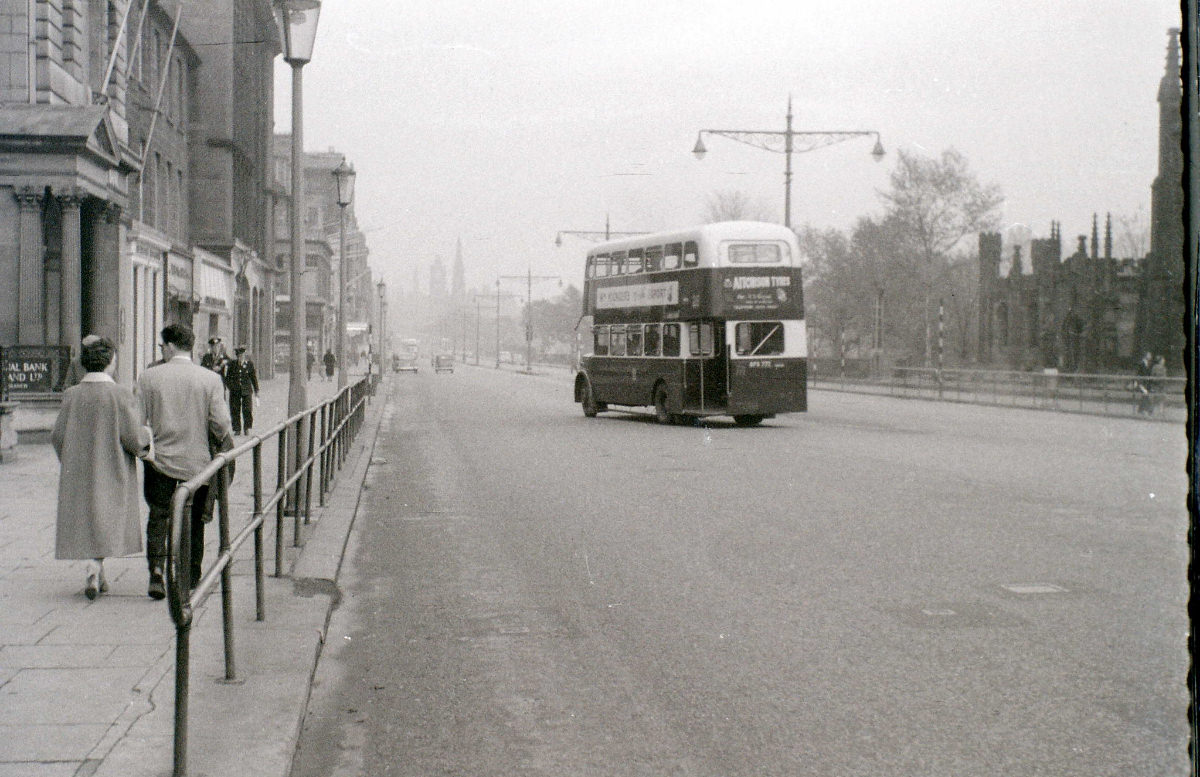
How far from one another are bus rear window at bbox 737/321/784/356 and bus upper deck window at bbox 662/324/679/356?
61.3 inches

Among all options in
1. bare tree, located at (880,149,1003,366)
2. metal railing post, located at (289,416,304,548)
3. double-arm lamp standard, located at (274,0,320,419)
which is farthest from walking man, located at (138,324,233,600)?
bare tree, located at (880,149,1003,366)

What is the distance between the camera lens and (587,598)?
8.13 metres

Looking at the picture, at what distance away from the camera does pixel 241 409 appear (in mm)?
22531

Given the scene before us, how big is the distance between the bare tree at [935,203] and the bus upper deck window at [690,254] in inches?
1626

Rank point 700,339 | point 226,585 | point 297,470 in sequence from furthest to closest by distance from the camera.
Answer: point 700,339, point 297,470, point 226,585

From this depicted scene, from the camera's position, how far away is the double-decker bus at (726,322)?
25828mm

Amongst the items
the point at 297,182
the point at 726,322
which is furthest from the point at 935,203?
the point at 297,182

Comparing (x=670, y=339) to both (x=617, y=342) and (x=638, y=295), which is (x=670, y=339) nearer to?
(x=638, y=295)

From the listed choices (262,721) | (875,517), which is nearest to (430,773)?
(262,721)

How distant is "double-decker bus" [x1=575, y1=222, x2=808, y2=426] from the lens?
25828 mm

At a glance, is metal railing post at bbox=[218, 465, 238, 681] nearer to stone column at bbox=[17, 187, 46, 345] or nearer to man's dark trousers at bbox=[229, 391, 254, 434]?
man's dark trousers at bbox=[229, 391, 254, 434]

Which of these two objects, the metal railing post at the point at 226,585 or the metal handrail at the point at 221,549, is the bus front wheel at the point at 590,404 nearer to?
the metal handrail at the point at 221,549

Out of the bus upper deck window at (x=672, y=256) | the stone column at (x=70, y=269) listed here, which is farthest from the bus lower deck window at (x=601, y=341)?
the stone column at (x=70, y=269)

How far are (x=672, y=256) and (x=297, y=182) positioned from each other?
15.2 m
